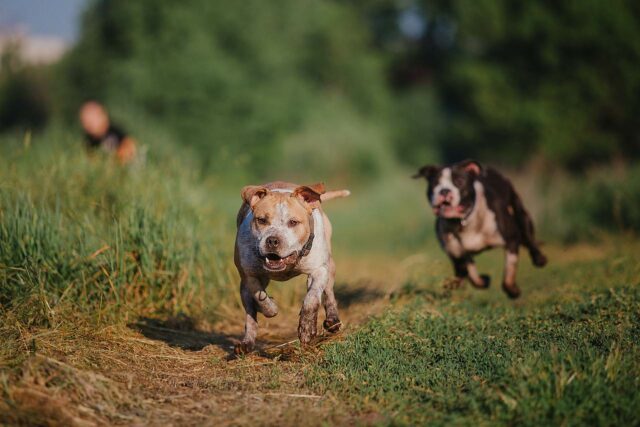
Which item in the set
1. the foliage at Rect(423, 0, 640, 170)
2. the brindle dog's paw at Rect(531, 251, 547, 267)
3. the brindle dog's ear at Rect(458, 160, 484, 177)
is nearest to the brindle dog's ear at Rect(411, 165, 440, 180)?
the brindle dog's ear at Rect(458, 160, 484, 177)

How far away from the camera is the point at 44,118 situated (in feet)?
109

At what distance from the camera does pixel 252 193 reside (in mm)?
5328

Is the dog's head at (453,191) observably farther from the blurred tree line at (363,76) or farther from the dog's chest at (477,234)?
the blurred tree line at (363,76)

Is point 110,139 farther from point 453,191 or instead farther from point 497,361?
point 497,361

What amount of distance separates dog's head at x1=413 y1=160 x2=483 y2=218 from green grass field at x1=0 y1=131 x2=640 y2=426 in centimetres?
85

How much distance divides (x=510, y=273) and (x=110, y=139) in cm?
529

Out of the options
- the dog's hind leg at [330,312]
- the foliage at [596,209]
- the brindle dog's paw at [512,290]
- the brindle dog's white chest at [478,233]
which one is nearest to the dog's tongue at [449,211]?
the brindle dog's white chest at [478,233]

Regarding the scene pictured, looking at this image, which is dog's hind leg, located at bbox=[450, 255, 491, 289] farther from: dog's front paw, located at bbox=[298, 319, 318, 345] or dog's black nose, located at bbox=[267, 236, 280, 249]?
dog's black nose, located at bbox=[267, 236, 280, 249]

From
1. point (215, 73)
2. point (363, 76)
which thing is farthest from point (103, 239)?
point (363, 76)

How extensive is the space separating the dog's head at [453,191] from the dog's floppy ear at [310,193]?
1949mm

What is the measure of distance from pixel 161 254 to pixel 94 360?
74.0 inches

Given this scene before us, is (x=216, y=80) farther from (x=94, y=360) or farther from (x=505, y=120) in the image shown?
(x=94, y=360)

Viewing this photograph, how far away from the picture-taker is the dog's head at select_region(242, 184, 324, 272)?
5.12 meters

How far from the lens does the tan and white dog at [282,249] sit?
518 centimetres
